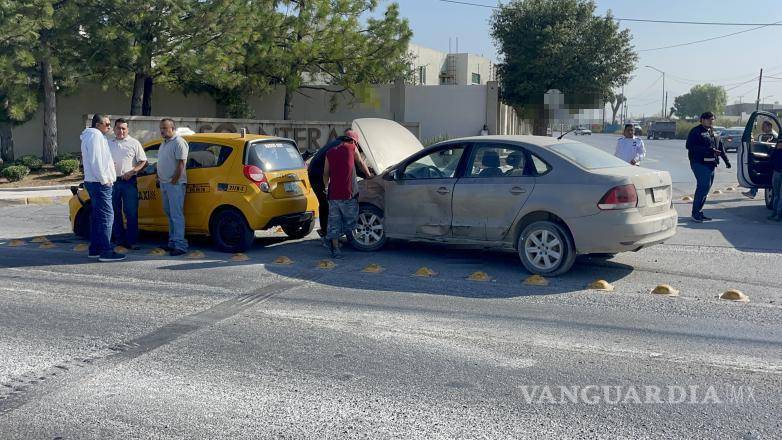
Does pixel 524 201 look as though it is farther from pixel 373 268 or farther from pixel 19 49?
pixel 19 49

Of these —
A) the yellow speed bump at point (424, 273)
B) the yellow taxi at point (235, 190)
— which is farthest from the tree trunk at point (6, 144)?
the yellow speed bump at point (424, 273)

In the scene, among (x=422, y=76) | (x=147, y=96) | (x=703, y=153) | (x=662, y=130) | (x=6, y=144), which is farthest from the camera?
(x=662, y=130)

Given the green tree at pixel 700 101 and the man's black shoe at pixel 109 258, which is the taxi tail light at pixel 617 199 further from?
the green tree at pixel 700 101

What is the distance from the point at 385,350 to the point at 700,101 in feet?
411

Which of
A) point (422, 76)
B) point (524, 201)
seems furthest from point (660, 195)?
point (422, 76)

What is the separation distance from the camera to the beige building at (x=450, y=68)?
4119cm

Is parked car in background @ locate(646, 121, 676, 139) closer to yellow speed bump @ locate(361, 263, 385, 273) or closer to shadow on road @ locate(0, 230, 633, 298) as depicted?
shadow on road @ locate(0, 230, 633, 298)

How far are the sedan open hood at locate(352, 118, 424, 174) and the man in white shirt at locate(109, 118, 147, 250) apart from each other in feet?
9.56

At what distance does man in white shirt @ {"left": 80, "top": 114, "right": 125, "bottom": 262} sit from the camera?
8922 millimetres

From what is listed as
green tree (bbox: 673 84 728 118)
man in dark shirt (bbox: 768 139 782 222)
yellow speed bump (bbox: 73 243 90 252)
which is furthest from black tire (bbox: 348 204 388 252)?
green tree (bbox: 673 84 728 118)

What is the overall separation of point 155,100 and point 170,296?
22.1 metres

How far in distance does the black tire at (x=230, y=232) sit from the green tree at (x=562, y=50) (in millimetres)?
20432

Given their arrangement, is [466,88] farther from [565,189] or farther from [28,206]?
[565,189]

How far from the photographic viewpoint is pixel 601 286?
780 cm
